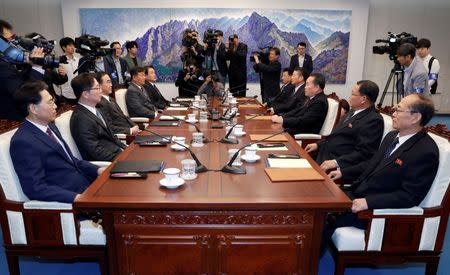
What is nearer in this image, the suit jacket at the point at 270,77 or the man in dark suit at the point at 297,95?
the man in dark suit at the point at 297,95

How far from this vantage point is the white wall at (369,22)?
22.2ft

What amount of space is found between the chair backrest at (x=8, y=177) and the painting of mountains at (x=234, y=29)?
5.50m

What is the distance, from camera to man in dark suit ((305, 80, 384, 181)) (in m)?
2.54

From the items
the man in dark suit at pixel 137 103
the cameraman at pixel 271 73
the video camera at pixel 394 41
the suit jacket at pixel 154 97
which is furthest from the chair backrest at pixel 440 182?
the cameraman at pixel 271 73

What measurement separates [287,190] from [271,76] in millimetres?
4449

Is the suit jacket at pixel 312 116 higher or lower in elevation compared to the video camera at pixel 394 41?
lower

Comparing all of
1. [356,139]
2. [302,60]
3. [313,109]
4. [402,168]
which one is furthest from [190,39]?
[402,168]

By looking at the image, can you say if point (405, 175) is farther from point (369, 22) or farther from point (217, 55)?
point (369, 22)

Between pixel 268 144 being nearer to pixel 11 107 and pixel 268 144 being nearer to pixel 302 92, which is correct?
pixel 302 92

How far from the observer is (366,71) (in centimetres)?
721

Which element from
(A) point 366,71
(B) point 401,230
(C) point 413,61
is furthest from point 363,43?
(B) point 401,230

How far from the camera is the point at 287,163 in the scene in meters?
2.08

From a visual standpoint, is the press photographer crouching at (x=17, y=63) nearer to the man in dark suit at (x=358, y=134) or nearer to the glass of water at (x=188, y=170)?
the glass of water at (x=188, y=170)

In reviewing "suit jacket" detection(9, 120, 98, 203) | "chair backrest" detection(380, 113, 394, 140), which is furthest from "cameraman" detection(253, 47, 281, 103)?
"suit jacket" detection(9, 120, 98, 203)
